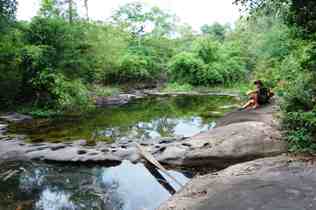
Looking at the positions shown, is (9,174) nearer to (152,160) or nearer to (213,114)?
(152,160)

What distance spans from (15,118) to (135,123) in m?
4.72

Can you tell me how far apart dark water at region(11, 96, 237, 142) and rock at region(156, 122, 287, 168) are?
270 cm

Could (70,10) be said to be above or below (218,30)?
below

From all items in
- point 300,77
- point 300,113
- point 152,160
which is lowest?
point 152,160

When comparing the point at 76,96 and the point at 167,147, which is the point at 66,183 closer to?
the point at 167,147

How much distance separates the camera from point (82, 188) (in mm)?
7000

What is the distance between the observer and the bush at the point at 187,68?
2722 cm

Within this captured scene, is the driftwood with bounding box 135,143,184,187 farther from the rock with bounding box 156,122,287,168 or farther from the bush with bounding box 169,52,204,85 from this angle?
the bush with bounding box 169,52,204,85

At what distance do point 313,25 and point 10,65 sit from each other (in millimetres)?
10973

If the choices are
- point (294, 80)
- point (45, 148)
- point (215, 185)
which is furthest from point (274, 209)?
point (45, 148)

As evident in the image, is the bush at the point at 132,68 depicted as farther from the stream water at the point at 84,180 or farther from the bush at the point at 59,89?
the stream water at the point at 84,180

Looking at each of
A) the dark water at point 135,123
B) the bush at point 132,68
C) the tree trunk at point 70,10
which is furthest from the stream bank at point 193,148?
the bush at point 132,68

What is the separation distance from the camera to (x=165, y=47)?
3225cm

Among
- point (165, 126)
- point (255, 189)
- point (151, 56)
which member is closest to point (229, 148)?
point (255, 189)
